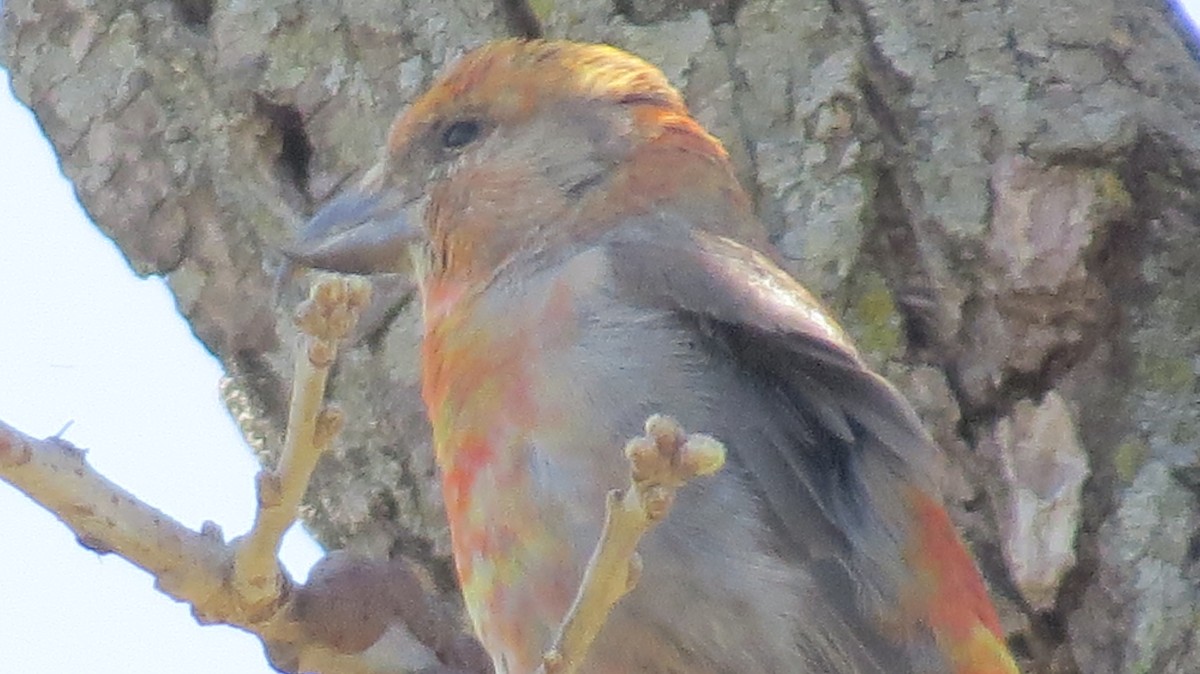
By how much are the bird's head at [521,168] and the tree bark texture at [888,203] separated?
8cm

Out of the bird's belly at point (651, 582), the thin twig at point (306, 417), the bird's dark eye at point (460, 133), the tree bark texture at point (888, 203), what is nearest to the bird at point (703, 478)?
the bird's belly at point (651, 582)

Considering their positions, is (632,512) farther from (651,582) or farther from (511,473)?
(511,473)

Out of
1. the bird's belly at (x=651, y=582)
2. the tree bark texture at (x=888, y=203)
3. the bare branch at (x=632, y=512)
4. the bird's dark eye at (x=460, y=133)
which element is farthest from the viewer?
the bird's dark eye at (x=460, y=133)

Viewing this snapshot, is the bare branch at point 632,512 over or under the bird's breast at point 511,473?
over

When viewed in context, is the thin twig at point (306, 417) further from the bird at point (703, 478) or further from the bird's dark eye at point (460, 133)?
the bird's dark eye at point (460, 133)

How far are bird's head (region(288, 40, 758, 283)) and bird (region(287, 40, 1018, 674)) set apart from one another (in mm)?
47

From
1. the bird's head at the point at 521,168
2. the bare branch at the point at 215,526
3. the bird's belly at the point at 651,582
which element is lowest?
the bird's belly at the point at 651,582

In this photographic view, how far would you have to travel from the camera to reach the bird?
222 cm

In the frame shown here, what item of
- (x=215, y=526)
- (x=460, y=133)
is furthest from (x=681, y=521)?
(x=460, y=133)

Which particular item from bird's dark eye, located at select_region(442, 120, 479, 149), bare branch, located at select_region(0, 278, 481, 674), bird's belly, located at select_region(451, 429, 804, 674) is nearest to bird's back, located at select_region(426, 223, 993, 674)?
bird's belly, located at select_region(451, 429, 804, 674)

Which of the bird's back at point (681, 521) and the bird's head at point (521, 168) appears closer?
the bird's back at point (681, 521)

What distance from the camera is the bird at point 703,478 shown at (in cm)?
222

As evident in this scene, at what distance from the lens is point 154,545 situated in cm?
183

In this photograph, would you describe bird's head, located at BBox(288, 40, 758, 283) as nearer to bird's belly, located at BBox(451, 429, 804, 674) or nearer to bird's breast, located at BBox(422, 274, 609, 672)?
bird's breast, located at BBox(422, 274, 609, 672)
